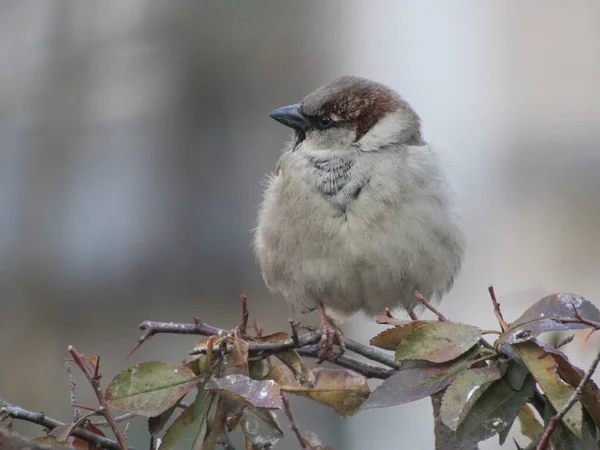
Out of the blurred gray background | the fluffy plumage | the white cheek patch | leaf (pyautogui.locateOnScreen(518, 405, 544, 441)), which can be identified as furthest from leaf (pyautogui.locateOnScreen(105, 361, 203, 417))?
the blurred gray background

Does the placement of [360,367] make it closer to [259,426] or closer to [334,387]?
[334,387]

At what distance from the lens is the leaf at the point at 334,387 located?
3.59ft

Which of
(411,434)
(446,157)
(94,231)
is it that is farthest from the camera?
(94,231)

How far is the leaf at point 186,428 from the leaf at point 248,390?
33mm

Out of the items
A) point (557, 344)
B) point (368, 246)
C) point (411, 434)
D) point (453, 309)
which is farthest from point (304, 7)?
point (557, 344)

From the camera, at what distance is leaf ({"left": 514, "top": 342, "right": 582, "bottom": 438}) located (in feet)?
2.96

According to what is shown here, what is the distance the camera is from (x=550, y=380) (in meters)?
0.91

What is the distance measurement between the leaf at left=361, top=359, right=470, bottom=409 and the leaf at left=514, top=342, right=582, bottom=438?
2.8 inches

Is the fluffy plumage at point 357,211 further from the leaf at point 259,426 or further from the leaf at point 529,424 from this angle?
the leaf at point 259,426

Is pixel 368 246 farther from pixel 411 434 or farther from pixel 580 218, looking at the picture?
pixel 580 218

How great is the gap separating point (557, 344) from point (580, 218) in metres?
3.68

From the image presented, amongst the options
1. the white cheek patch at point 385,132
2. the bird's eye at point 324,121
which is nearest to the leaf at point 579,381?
the white cheek patch at point 385,132

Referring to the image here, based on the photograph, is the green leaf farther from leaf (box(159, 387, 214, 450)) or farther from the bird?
the bird

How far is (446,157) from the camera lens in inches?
79.3
